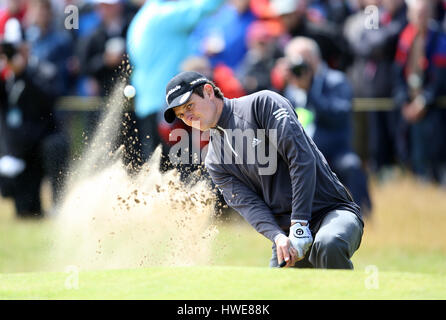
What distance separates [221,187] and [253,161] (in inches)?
19.1

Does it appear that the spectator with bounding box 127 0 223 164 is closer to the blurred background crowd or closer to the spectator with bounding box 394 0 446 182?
the blurred background crowd

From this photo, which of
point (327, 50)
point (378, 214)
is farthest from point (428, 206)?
point (327, 50)

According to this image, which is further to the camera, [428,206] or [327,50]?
[327,50]

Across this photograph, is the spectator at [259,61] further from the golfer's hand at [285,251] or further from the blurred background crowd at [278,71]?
the golfer's hand at [285,251]

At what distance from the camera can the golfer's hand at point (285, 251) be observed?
5.71 metres

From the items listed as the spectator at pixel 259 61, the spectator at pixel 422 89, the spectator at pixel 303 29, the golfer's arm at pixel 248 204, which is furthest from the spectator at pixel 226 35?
the golfer's arm at pixel 248 204

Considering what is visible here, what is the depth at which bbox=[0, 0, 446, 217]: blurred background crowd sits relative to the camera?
10.4 meters

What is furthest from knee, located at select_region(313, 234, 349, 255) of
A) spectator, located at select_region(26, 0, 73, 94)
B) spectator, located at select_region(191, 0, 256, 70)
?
spectator, located at select_region(26, 0, 73, 94)

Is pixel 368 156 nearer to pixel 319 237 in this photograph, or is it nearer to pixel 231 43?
pixel 231 43

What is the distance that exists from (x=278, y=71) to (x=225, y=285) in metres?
5.56

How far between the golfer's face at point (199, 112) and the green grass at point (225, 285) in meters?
1.01

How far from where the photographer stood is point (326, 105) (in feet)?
32.9

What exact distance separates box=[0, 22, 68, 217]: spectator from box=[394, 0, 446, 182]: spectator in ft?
15.0

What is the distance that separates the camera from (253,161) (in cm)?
601
